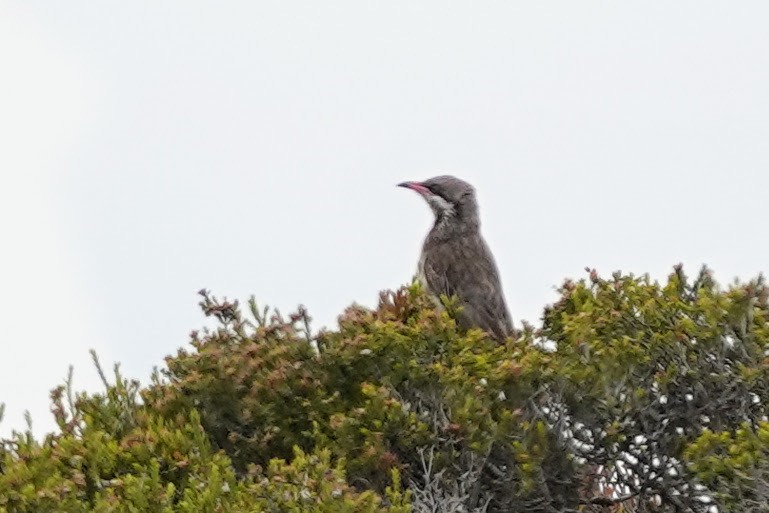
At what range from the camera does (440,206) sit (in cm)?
1428

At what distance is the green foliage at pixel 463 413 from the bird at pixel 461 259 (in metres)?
2.95

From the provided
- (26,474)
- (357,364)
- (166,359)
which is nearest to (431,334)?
(357,364)

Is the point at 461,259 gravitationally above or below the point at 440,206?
below

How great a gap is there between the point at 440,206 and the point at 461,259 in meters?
→ 0.65

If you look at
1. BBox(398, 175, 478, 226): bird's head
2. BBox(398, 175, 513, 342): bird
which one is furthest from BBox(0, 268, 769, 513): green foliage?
BBox(398, 175, 478, 226): bird's head

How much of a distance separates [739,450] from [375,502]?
2325 millimetres

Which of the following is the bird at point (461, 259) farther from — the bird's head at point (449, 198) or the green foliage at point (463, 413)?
the green foliage at point (463, 413)

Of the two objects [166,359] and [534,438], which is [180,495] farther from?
[534,438]

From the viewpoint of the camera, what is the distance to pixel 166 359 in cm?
1059

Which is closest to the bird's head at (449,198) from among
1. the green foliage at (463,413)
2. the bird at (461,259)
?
the bird at (461,259)

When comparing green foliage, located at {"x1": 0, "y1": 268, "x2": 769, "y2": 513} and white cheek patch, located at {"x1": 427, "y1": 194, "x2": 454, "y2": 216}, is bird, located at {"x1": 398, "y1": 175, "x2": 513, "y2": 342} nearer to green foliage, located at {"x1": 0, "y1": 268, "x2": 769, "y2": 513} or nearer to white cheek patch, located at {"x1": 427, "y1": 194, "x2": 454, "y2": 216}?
white cheek patch, located at {"x1": 427, "y1": 194, "x2": 454, "y2": 216}

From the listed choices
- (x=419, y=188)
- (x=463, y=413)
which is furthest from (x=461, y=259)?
(x=463, y=413)

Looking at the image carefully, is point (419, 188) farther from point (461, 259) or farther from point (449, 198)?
point (461, 259)

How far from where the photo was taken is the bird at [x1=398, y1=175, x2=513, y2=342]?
13.4 m
